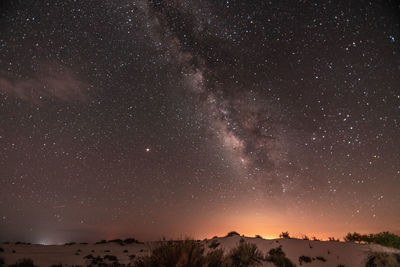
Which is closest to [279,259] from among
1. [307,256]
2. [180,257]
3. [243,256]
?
[307,256]

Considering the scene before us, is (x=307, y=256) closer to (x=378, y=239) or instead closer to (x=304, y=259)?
(x=304, y=259)

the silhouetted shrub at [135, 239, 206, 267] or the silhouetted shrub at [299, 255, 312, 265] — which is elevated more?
the silhouetted shrub at [135, 239, 206, 267]

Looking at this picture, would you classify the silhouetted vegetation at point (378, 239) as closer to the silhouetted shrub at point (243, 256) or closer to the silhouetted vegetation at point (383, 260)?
the silhouetted vegetation at point (383, 260)

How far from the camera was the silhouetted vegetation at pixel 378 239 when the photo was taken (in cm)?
1969

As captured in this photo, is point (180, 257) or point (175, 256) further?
point (175, 256)

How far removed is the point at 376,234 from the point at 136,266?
81.0 ft

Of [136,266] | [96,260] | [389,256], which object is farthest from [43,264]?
[389,256]

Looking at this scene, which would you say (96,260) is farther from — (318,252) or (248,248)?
(318,252)

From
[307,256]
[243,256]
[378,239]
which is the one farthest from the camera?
[378,239]

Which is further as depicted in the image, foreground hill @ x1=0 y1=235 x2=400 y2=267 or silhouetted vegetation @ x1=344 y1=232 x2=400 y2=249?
silhouetted vegetation @ x1=344 y1=232 x2=400 y2=249

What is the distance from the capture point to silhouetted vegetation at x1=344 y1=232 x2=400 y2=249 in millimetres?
19692

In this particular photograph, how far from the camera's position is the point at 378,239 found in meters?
20.4

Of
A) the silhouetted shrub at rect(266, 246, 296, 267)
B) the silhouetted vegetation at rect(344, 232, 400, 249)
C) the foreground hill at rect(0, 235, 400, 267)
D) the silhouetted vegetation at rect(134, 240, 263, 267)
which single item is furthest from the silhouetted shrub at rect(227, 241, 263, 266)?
the silhouetted vegetation at rect(344, 232, 400, 249)

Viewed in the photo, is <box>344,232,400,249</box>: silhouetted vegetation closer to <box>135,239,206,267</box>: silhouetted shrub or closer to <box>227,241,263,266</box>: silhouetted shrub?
<box>227,241,263,266</box>: silhouetted shrub
